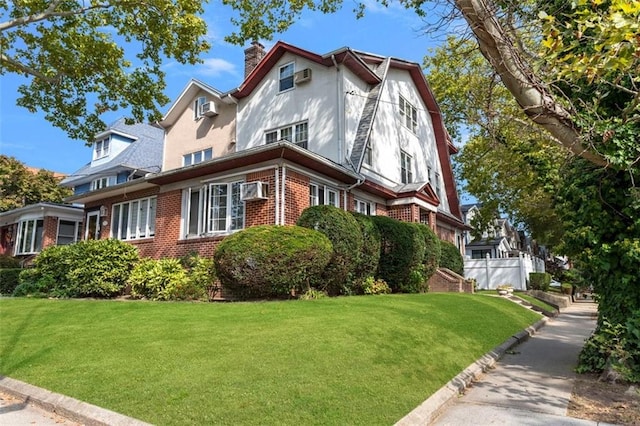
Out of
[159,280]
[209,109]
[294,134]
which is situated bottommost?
[159,280]

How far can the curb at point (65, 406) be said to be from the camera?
410 cm

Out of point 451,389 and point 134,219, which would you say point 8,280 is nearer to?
point 134,219

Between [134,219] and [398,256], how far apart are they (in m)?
10.7

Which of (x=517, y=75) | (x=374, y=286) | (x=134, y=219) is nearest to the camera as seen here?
(x=517, y=75)

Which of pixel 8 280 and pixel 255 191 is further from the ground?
pixel 255 191

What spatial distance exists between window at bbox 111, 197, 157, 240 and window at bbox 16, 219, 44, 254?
9863 millimetres

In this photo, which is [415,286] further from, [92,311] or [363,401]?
[363,401]

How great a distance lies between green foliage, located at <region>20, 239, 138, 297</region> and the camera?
13.4m

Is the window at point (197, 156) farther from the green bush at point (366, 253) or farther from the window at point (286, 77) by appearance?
the green bush at point (366, 253)

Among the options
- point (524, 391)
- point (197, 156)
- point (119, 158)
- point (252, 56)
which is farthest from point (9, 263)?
point (524, 391)

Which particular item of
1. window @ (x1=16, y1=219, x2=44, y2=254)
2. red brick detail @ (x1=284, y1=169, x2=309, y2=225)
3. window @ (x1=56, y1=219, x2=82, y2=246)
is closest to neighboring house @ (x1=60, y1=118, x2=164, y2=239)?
window @ (x1=56, y1=219, x2=82, y2=246)

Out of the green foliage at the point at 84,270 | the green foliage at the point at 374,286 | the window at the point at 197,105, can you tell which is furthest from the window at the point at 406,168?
the green foliage at the point at 84,270

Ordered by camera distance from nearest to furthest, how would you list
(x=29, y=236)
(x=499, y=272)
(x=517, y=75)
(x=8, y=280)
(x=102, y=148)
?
1. (x=517, y=75)
2. (x=8, y=280)
3. (x=499, y=272)
4. (x=29, y=236)
5. (x=102, y=148)

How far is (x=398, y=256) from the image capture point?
48.4 feet
